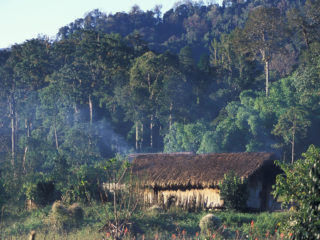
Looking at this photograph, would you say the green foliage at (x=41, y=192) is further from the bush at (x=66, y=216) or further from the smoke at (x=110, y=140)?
the smoke at (x=110, y=140)

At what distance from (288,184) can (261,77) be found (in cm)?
3521

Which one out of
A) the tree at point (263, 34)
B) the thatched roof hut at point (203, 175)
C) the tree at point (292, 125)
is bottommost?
the thatched roof hut at point (203, 175)

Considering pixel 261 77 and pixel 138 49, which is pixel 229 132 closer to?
pixel 261 77

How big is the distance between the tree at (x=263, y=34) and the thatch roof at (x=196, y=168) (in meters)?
18.8

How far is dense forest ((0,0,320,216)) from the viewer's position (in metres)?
32.7

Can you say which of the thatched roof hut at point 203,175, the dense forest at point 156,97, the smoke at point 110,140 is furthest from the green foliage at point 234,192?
the smoke at point 110,140

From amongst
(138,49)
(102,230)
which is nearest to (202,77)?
(138,49)

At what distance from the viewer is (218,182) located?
1895 cm

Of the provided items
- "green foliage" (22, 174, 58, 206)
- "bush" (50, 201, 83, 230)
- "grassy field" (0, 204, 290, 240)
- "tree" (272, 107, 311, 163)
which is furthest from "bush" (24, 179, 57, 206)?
"tree" (272, 107, 311, 163)

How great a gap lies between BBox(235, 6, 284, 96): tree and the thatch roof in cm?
1877

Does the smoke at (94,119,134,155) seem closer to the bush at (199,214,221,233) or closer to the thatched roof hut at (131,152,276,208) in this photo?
the thatched roof hut at (131,152,276,208)

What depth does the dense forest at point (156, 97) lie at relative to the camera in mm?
32656

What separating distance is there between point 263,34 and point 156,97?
966 centimetres

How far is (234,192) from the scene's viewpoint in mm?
18219
